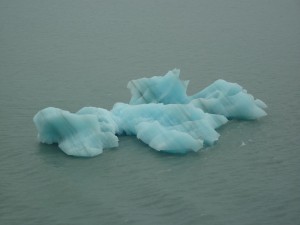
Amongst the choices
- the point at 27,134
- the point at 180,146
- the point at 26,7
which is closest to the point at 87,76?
the point at 27,134

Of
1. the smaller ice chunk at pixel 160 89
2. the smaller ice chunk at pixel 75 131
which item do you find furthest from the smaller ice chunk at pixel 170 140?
the smaller ice chunk at pixel 160 89

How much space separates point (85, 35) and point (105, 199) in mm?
8193

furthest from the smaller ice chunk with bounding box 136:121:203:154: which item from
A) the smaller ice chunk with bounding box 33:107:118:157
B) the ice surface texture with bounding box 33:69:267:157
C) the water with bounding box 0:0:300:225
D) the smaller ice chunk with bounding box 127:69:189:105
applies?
the smaller ice chunk with bounding box 127:69:189:105

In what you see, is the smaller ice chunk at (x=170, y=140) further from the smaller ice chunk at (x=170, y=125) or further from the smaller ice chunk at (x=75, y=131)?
the smaller ice chunk at (x=75, y=131)

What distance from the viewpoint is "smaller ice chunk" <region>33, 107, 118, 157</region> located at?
757 centimetres

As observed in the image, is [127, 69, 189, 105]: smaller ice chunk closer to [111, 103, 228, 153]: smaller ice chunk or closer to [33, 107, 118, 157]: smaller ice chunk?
[111, 103, 228, 153]: smaller ice chunk

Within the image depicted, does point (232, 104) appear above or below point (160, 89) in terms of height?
below

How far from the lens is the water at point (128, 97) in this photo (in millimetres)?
6309

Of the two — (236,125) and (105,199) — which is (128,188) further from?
(236,125)

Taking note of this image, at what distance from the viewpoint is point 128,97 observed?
32.0 feet

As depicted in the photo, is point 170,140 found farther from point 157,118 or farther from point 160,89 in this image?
point 160,89

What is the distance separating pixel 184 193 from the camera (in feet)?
21.7

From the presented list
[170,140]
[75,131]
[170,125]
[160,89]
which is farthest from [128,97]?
[170,140]

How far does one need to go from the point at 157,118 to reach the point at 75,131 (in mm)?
1236
